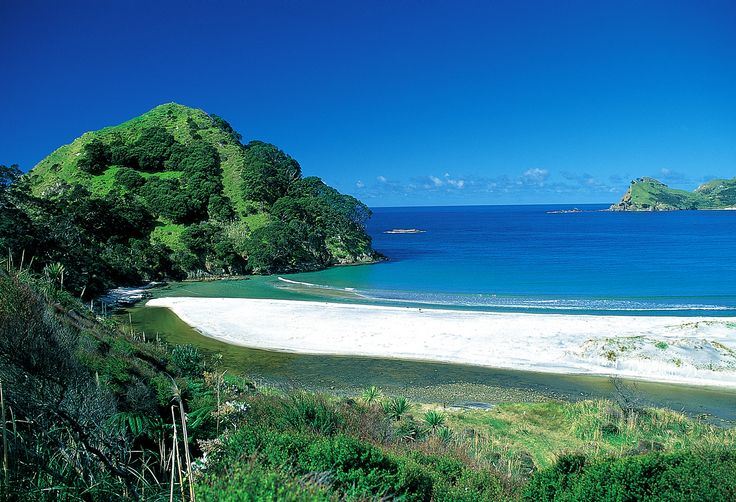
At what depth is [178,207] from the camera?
68750 mm

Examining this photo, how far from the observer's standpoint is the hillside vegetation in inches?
177

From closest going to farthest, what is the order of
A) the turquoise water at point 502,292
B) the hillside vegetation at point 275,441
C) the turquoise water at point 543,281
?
the hillside vegetation at point 275,441 < the turquoise water at point 502,292 < the turquoise water at point 543,281

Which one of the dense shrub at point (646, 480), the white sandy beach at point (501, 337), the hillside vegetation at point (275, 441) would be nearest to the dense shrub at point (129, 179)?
the white sandy beach at point (501, 337)

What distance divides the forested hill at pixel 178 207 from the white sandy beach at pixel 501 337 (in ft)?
60.5

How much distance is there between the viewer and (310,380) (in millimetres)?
21234

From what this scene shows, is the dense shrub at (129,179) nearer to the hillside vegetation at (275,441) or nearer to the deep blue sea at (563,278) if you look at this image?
the deep blue sea at (563,278)

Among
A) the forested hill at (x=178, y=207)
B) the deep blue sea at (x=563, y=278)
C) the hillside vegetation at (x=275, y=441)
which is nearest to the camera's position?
the hillside vegetation at (x=275, y=441)

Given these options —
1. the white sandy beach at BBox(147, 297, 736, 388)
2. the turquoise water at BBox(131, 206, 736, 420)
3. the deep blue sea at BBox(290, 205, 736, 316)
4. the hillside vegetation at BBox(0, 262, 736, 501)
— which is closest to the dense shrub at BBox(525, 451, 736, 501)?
the hillside vegetation at BBox(0, 262, 736, 501)

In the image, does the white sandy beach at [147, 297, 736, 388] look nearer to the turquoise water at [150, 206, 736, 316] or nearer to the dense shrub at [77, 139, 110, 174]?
the turquoise water at [150, 206, 736, 316]

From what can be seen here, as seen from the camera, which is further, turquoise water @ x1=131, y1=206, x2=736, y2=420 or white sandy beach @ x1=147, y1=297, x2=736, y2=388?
white sandy beach @ x1=147, y1=297, x2=736, y2=388

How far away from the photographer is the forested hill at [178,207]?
5025 centimetres

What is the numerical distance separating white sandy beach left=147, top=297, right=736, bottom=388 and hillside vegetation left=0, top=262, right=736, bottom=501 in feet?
21.1

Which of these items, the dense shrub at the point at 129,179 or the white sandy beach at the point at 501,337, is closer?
the white sandy beach at the point at 501,337

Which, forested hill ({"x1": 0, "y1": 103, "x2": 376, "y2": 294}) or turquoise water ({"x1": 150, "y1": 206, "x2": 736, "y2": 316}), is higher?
forested hill ({"x1": 0, "y1": 103, "x2": 376, "y2": 294})
